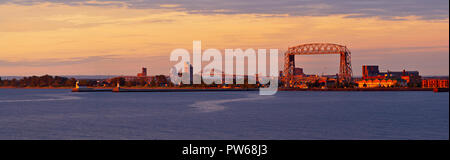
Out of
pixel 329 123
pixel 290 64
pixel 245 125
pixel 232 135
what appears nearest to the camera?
pixel 232 135

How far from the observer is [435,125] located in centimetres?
4041

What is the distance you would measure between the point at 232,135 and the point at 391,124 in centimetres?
1512

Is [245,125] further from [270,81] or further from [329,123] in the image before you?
[270,81]

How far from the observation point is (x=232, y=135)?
3206 cm

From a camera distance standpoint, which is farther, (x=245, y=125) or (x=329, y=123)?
(x=329, y=123)

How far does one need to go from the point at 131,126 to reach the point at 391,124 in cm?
2029

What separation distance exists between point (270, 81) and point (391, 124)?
518 feet

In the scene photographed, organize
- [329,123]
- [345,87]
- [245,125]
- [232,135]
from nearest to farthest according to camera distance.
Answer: [232,135] → [245,125] → [329,123] → [345,87]

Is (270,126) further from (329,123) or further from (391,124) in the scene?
(391,124)

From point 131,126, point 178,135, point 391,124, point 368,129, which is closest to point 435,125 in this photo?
point 391,124
